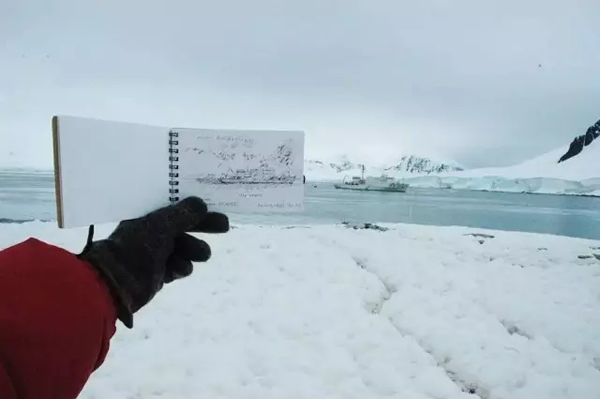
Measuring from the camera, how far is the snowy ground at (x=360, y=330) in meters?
2.91

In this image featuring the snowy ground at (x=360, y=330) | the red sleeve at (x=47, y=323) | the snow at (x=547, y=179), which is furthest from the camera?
the snow at (x=547, y=179)

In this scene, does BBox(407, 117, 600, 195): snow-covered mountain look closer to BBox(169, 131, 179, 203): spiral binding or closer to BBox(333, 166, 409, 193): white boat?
BBox(333, 166, 409, 193): white boat

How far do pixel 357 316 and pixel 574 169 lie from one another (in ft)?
180

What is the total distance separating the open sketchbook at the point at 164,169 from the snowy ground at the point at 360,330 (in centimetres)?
173

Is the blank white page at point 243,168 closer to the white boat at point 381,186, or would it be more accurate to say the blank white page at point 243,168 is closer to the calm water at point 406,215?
the calm water at point 406,215

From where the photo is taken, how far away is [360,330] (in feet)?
12.3

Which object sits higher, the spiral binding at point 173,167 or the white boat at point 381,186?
the spiral binding at point 173,167

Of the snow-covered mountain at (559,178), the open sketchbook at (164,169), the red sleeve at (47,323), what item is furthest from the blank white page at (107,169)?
the snow-covered mountain at (559,178)

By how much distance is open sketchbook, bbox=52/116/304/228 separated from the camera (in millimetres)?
1186

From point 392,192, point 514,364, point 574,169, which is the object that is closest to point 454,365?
point 514,364

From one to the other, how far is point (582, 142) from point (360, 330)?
59.1 metres

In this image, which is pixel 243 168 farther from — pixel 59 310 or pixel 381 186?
pixel 381 186

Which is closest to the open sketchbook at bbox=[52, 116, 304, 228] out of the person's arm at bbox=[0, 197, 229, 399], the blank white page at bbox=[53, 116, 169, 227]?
the blank white page at bbox=[53, 116, 169, 227]

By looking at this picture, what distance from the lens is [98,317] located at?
0.76 m
